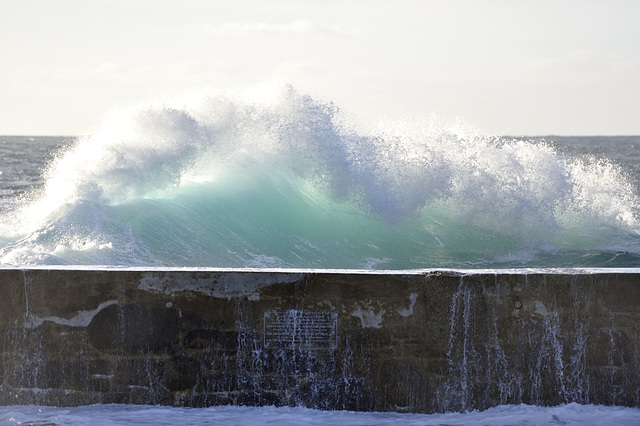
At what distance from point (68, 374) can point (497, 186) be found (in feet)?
25.6

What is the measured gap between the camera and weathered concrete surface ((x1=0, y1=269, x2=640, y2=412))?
3738mm

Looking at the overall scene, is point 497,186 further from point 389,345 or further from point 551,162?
point 389,345

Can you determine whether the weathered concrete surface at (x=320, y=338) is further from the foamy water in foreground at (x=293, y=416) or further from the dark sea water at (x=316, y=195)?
the dark sea water at (x=316, y=195)

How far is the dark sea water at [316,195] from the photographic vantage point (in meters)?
8.81

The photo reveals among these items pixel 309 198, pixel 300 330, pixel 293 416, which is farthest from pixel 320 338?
pixel 309 198

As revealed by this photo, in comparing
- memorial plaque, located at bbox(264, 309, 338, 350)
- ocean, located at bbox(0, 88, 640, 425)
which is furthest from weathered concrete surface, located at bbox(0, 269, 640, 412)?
ocean, located at bbox(0, 88, 640, 425)

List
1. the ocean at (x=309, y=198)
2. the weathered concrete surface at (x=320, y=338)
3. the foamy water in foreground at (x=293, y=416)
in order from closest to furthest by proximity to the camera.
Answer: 1. the foamy water in foreground at (x=293, y=416)
2. the weathered concrete surface at (x=320, y=338)
3. the ocean at (x=309, y=198)

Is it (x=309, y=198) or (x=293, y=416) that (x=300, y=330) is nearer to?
(x=293, y=416)

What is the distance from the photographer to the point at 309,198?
33.2 ft

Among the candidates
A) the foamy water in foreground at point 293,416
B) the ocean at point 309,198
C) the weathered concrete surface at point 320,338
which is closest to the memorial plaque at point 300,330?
the weathered concrete surface at point 320,338


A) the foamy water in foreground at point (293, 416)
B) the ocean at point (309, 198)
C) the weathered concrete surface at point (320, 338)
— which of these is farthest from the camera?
the ocean at point (309, 198)

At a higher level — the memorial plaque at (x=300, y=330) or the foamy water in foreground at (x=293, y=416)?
the memorial plaque at (x=300, y=330)

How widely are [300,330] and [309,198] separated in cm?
637

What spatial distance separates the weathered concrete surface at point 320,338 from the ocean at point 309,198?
4133 millimetres
